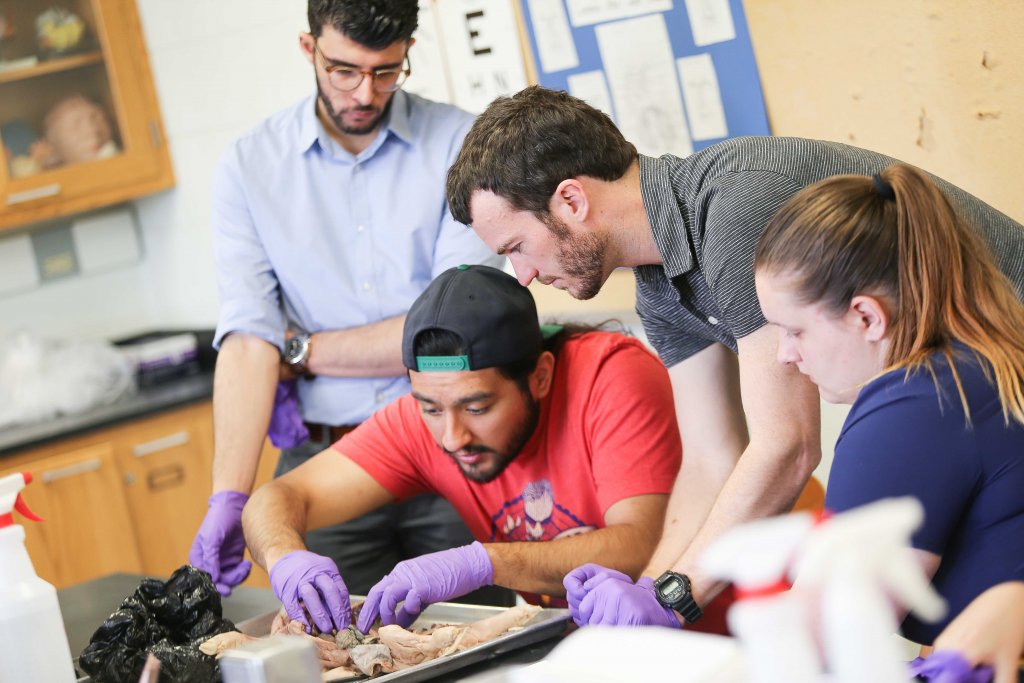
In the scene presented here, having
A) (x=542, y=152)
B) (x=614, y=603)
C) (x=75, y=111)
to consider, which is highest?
(x=75, y=111)

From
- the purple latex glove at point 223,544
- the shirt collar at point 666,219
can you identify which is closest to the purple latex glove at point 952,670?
the shirt collar at point 666,219

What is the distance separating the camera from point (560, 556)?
184cm

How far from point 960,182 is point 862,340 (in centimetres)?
112

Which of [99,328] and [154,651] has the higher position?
[99,328]

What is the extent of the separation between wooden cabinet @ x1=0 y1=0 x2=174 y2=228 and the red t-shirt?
2130 millimetres

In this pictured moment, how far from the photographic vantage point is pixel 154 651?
4.83 ft

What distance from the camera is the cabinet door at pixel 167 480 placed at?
11.6 ft

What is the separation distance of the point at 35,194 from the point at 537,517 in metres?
2.39

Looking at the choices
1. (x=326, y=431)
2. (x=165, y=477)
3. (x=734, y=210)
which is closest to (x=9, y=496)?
(x=734, y=210)

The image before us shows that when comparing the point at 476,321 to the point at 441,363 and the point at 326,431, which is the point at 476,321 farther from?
the point at 326,431

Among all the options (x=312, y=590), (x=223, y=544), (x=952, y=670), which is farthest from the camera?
(x=223, y=544)

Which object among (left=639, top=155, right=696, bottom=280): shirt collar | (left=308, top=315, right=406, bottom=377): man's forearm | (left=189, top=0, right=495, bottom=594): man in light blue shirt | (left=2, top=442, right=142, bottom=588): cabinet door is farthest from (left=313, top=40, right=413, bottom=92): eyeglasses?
(left=2, top=442, right=142, bottom=588): cabinet door

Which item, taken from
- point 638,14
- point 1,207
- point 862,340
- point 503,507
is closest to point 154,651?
point 503,507

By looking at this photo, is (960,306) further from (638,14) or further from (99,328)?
(99,328)
